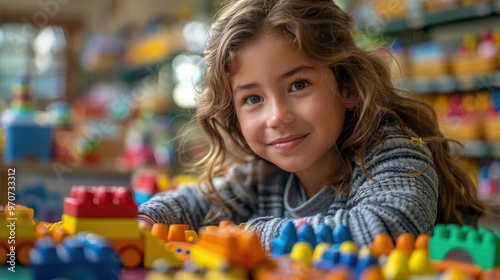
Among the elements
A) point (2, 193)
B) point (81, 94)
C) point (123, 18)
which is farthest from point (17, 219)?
point (81, 94)

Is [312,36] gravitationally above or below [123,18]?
below

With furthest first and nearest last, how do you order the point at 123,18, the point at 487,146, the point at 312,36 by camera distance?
the point at 123,18
the point at 487,146
the point at 312,36

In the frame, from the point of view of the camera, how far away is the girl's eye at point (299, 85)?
46.9 inches

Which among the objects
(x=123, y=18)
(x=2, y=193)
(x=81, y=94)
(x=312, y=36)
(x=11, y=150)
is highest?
(x=123, y=18)

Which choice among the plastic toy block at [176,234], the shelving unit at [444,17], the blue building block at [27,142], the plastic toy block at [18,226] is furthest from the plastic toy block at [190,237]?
the shelving unit at [444,17]

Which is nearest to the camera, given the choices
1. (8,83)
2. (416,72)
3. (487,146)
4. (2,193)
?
(2,193)

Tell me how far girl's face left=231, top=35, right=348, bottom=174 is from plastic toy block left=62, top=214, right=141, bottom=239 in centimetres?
43

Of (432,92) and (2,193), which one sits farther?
(432,92)

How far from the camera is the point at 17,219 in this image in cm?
82

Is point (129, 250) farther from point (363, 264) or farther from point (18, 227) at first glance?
point (363, 264)

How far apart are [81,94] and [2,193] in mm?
6168

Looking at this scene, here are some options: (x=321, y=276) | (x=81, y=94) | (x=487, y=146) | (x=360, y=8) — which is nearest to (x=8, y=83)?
(x=81, y=94)

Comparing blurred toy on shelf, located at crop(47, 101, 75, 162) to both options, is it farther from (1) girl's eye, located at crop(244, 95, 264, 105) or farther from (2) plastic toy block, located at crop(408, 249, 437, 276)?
(2) plastic toy block, located at crop(408, 249, 437, 276)

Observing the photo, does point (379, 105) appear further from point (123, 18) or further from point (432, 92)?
point (123, 18)
